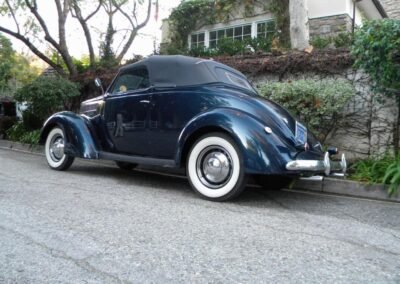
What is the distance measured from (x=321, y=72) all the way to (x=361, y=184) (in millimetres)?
2709

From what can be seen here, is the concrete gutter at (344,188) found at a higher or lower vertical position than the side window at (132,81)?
lower

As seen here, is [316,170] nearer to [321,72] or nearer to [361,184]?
[361,184]

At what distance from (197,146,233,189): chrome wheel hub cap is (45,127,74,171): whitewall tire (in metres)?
2.61

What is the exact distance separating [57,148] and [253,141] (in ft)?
11.9

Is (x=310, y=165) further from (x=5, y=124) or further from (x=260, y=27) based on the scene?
(x=5, y=124)

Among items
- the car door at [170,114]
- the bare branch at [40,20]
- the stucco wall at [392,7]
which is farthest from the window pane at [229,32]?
the car door at [170,114]

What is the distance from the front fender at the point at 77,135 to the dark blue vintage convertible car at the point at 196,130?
0.01 m

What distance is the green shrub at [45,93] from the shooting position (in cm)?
945

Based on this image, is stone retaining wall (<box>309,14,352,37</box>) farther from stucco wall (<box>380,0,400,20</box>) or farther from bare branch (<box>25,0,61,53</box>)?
bare branch (<box>25,0,61,53</box>)

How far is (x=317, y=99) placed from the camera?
6.23 m

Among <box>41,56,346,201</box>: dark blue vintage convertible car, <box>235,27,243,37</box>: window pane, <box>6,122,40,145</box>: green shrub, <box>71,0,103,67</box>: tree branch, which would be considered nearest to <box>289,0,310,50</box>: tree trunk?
<box>41,56,346,201</box>: dark blue vintage convertible car

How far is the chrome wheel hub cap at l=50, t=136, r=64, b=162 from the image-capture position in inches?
242

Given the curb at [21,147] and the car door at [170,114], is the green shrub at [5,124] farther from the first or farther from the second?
the car door at [170,114]

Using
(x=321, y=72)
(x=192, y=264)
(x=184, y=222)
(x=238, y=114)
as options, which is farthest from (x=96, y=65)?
(x=192, y=264)
